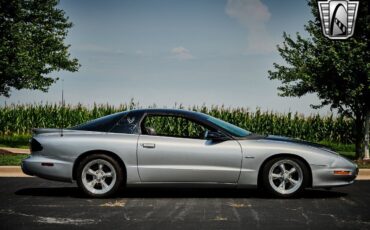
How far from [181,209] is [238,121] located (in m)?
23.7

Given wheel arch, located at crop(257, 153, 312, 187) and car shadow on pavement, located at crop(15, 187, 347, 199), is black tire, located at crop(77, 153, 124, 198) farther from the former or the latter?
wheel arch, located at crop(257, 153, 312, 187)

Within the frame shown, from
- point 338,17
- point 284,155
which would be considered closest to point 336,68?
point 338,17

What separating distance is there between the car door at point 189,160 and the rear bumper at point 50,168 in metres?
1.15

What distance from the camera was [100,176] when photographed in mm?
Result: 8820

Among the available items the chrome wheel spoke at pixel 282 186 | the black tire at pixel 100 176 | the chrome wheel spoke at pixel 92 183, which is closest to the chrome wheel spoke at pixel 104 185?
the black tire at pixel 100 176

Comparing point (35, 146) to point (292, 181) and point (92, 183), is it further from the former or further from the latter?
point (292, 181)

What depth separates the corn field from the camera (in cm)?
3150

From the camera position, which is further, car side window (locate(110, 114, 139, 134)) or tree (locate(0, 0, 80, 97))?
tree (locate(0, 0, 80, 97))

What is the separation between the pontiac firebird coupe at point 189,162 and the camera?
8750mm

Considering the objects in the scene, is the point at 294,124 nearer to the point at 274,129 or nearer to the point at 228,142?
the point at 274,129

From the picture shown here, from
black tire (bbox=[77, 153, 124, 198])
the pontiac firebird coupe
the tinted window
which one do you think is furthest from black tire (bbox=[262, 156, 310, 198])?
the tinted window

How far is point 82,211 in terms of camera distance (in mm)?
7742

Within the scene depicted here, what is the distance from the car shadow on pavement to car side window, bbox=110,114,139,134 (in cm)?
105

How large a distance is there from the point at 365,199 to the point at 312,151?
3.90 ft
